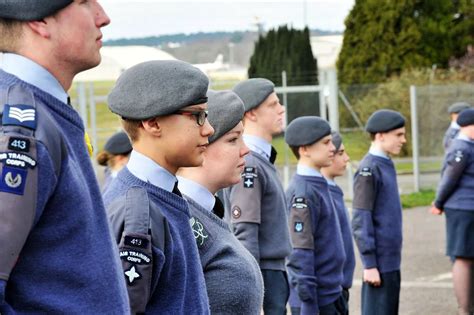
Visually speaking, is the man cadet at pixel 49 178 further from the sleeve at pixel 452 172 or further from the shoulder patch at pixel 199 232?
the sleeve at pixel 452 172

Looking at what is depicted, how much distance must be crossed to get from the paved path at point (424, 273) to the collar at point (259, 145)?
3485 millimetres

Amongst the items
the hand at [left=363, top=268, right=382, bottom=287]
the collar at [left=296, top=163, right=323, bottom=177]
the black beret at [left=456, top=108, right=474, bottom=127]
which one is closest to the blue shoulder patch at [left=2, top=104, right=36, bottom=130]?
the collar at [left=296, top=163, right=323, bottom=177]

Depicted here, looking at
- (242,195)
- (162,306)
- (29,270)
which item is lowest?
(242,195)

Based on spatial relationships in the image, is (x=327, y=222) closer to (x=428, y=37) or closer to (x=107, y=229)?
(x=107, y=229)

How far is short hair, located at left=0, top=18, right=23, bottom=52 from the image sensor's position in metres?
2.31

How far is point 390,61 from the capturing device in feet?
92.2

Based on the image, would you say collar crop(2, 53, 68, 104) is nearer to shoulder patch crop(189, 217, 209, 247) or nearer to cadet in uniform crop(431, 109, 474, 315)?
shoulder patch crop(189, 217, 209, 247)

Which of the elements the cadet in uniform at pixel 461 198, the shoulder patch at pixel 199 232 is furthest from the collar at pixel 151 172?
the cadet in uniform at pixel 461 198

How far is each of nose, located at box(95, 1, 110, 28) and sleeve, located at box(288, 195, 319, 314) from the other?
397cm

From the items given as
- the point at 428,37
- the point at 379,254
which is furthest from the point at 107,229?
the point at 428,37

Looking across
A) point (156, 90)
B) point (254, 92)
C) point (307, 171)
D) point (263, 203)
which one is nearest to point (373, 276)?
point (307, 171)

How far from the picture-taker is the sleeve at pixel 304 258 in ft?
20.5

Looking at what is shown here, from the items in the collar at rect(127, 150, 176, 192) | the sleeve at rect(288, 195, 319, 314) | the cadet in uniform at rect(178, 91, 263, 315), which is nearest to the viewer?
the collar at rect(127, 150, 176, 192)

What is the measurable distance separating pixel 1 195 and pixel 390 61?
87.2 ft
